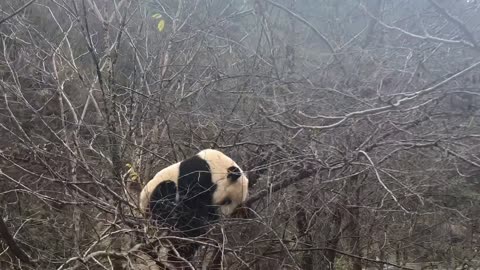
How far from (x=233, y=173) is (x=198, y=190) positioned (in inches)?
11.2

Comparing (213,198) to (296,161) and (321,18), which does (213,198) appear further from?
(321,18)

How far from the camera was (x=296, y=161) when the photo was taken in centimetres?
378

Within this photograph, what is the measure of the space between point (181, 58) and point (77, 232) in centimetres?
308

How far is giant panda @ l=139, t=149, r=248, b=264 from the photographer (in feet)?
12.0

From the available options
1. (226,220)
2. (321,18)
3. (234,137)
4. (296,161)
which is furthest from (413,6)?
(226,220)

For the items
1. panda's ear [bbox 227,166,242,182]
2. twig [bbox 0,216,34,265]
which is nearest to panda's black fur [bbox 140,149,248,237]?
panda's ear [bbox 227,166,242,182]

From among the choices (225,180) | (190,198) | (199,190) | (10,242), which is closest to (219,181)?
(225,180)

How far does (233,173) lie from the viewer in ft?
12.3

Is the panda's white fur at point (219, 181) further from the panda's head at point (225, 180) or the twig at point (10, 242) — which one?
the twig at point (10, 242)

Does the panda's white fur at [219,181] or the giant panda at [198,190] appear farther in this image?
the panda's white fur at [219,181]

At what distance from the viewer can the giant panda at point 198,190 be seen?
366cm

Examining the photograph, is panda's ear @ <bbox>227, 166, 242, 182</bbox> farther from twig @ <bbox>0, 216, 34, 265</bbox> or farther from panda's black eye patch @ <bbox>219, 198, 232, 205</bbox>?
twig @ <bbox>0, 216, 34, 265</bbox>

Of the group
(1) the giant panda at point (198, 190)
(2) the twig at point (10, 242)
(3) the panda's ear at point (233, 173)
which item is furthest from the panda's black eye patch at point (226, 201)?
(2) the twig at point (10, 242)

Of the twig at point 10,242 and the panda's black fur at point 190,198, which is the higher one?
the panda's black fur at point 190,198
